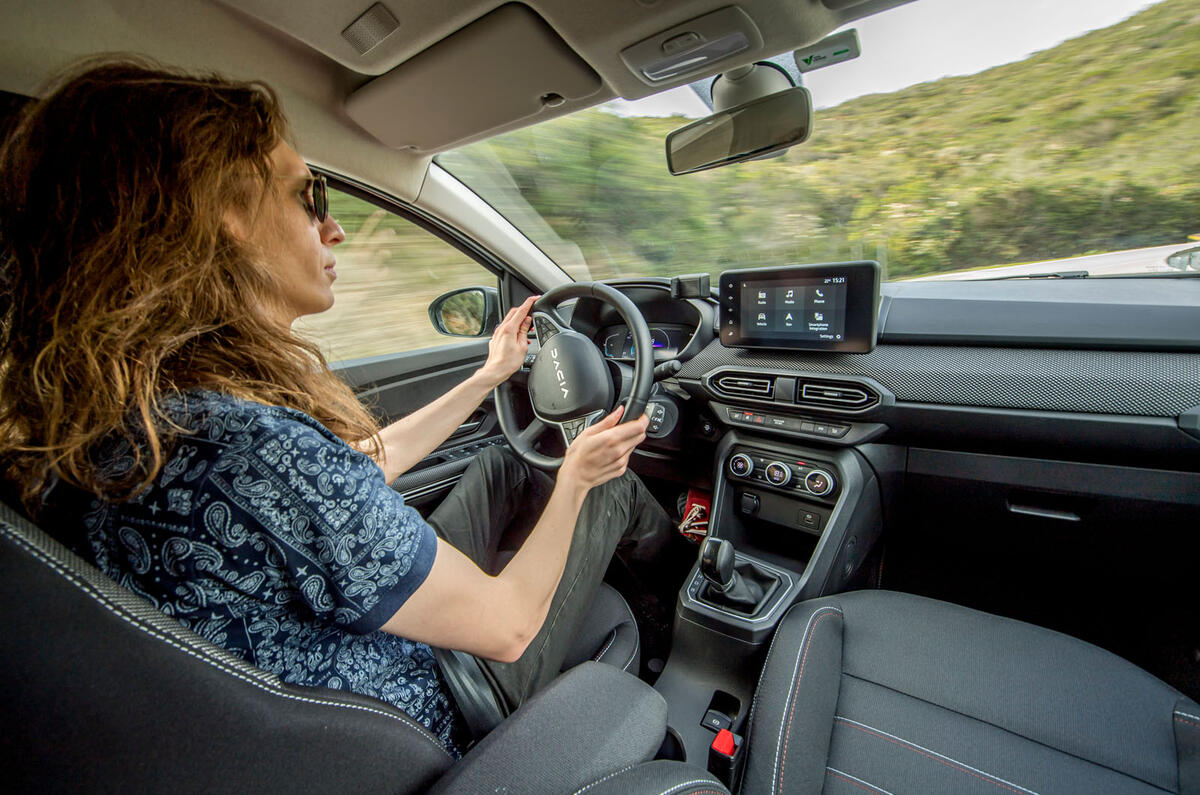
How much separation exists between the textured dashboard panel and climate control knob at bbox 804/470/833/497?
13.5 inches

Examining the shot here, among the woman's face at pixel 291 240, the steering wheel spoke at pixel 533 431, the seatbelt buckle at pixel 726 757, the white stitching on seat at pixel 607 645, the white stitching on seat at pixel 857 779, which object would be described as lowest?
the seatbelt buckle at pixel 726 757

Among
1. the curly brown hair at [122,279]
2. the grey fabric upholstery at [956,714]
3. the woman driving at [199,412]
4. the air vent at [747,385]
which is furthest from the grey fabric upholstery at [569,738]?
the air vent at [747,385]

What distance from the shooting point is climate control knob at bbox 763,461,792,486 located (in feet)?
6.46

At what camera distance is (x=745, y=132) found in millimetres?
1896

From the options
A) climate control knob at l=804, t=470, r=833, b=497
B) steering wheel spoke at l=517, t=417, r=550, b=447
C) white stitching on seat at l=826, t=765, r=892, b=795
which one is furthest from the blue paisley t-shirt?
climate control knob at l=804, t=470, r=833, b=497

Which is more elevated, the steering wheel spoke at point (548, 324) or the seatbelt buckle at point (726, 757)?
the steering wheel spoke at point (548, 324)

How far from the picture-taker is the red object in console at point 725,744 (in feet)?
4.60

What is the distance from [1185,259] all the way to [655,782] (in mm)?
2102

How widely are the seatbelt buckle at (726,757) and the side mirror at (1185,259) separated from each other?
189cm

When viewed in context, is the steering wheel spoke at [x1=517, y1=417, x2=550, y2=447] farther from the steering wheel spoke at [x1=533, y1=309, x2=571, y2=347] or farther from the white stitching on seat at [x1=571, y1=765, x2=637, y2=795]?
the white stitching on seat at [x1=571, y1=765, x2=637, y2=795]

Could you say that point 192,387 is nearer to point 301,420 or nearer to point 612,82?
point 301,420

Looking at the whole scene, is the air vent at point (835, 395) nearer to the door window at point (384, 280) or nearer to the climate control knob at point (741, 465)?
the climate control knob at point (741, 465)

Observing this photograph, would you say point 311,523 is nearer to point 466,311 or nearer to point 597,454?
point 597,454

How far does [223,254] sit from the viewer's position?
906mm
